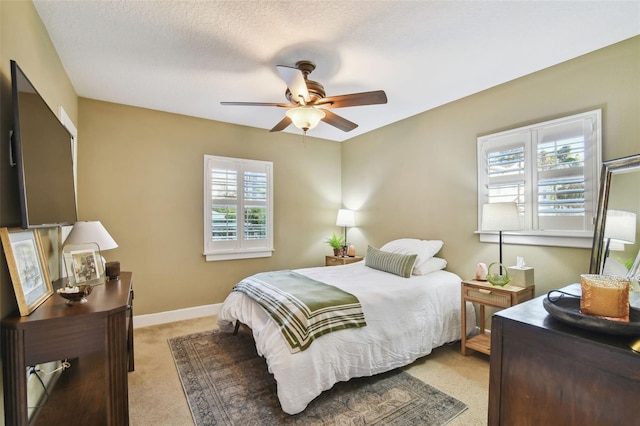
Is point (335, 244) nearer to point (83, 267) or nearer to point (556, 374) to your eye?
point (83, 267)

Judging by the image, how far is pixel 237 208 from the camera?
4266mm

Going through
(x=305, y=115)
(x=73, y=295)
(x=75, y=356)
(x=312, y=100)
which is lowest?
(x=75, y=356)

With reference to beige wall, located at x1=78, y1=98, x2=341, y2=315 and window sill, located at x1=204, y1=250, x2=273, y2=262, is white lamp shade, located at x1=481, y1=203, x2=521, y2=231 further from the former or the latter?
window sill, located at x1=204, y1=250, x2=273, y2=262

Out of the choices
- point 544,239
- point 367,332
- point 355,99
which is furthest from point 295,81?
point 544,239

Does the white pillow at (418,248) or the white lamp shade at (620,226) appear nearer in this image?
the white lamp shade at (620,226)

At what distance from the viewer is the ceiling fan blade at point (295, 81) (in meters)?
2.08

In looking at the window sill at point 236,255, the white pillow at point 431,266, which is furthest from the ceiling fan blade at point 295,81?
the window sill at point 236,255

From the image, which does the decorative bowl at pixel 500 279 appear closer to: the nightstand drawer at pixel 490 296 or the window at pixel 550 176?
the nightstand drawer at pixel 490 296

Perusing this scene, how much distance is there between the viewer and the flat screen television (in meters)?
1.38

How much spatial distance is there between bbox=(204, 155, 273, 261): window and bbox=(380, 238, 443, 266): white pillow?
1.88 m

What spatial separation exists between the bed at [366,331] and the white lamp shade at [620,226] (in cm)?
135

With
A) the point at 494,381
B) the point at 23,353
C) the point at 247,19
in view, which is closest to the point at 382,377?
the point at 494,381

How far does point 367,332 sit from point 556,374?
4.96 feet

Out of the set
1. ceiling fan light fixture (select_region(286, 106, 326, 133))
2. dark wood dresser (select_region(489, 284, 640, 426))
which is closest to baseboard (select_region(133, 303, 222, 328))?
ceiling fan light fixture (select_region(286, 106, 326, 133))
